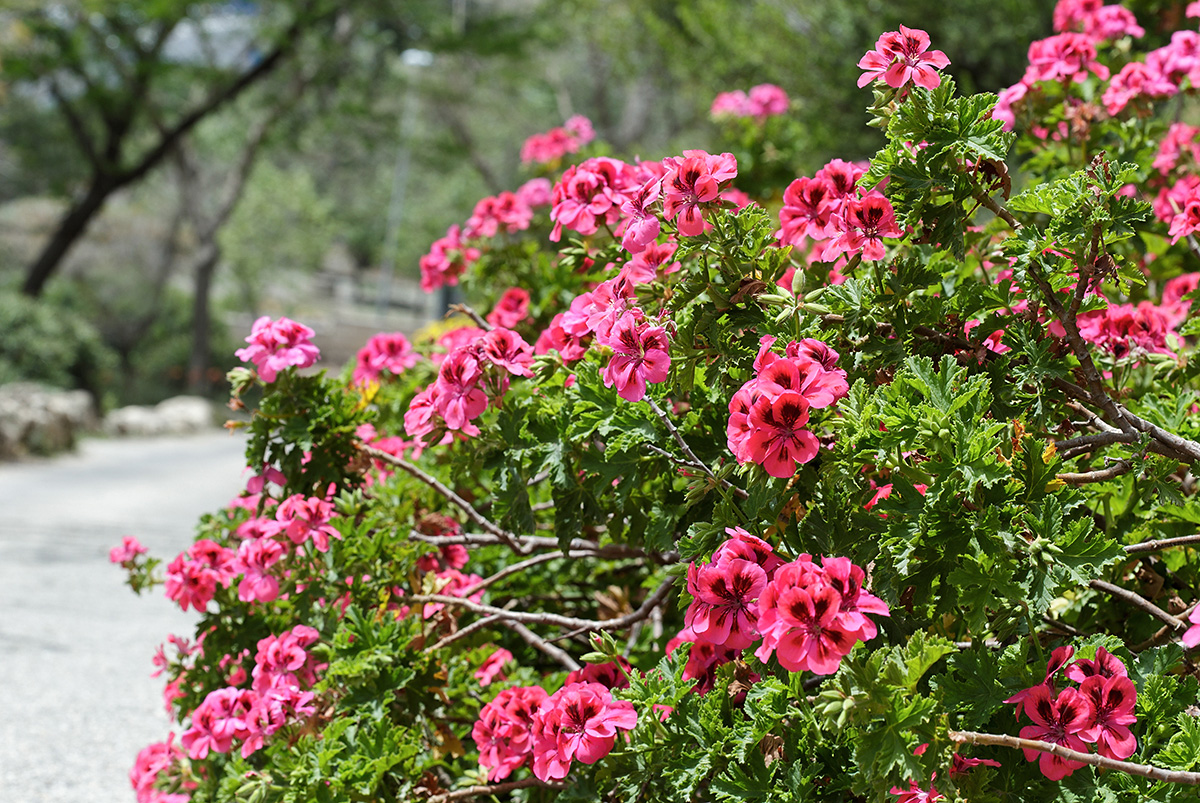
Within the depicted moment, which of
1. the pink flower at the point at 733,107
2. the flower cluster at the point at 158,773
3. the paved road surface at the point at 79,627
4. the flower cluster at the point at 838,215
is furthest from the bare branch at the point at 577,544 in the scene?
the pink flower at the point at 733,107

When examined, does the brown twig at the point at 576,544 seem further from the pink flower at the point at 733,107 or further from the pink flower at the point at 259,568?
the pink flower at the point at 733,107

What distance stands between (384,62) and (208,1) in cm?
310

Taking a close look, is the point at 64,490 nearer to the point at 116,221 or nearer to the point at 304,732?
the point at 304,732

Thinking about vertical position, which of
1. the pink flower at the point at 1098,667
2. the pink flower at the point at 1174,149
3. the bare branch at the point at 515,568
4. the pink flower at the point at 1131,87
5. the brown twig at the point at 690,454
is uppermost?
the pink flower at the point at 1131,87

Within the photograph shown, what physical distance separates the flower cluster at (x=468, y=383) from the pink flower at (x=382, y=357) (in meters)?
0.93

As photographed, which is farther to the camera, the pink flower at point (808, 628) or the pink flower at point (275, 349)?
the pink flower at point (275, 349)

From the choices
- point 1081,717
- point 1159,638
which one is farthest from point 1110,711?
point 1159,638

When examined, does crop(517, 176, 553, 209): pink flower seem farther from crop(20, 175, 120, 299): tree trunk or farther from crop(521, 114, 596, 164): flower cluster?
crop(20, 175, 120, 299): tree trunk

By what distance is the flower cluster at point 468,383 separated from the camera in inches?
66.6

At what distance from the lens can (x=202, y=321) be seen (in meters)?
18.2

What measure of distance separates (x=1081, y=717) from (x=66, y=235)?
16.2 metres

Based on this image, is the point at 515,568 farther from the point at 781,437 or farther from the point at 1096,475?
the point at 1096,475

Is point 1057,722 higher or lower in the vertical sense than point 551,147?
lower

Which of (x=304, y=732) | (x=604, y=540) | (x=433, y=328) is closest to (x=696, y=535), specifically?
(x=604, y=540)
